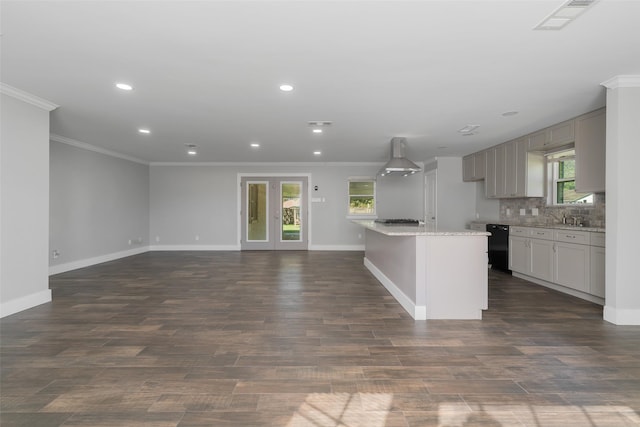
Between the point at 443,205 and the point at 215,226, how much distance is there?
231 inches

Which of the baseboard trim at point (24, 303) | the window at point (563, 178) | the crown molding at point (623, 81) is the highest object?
the crown molding at point (623, 81)

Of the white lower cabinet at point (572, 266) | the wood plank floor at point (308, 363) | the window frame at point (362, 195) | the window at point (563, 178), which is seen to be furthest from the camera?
the window frame at point (362, 195)

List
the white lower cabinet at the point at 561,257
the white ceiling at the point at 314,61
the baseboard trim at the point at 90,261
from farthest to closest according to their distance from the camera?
the baseboard trim at the point at 90,261 < the white lower cabinet at the point at 561,257 < the white ceiling at the point at 314,61

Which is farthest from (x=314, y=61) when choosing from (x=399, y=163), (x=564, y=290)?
(x=564, y=290)

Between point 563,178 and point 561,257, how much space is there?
4.94 feet

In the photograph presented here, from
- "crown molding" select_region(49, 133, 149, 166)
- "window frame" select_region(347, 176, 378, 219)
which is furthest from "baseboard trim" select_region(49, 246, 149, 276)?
"window frame" select_region(347, 176, 378, 219)

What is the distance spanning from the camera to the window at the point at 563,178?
205 inches

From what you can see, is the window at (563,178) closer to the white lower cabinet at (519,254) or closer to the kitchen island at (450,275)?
the white lower cabinet at (519,254)

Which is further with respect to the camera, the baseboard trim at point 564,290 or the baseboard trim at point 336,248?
the baseboard trim at point 336,248

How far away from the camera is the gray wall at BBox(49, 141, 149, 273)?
5973 mm

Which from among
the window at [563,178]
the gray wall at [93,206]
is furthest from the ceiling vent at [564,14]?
the gray wall at [93,206]

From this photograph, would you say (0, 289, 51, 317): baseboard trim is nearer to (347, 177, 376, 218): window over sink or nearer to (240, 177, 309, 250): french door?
(240, 177, 309, 250): french door

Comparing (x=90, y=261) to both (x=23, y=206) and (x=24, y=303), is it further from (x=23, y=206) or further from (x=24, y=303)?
(x=23, y=206)

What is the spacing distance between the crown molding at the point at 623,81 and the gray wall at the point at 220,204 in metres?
5.84
